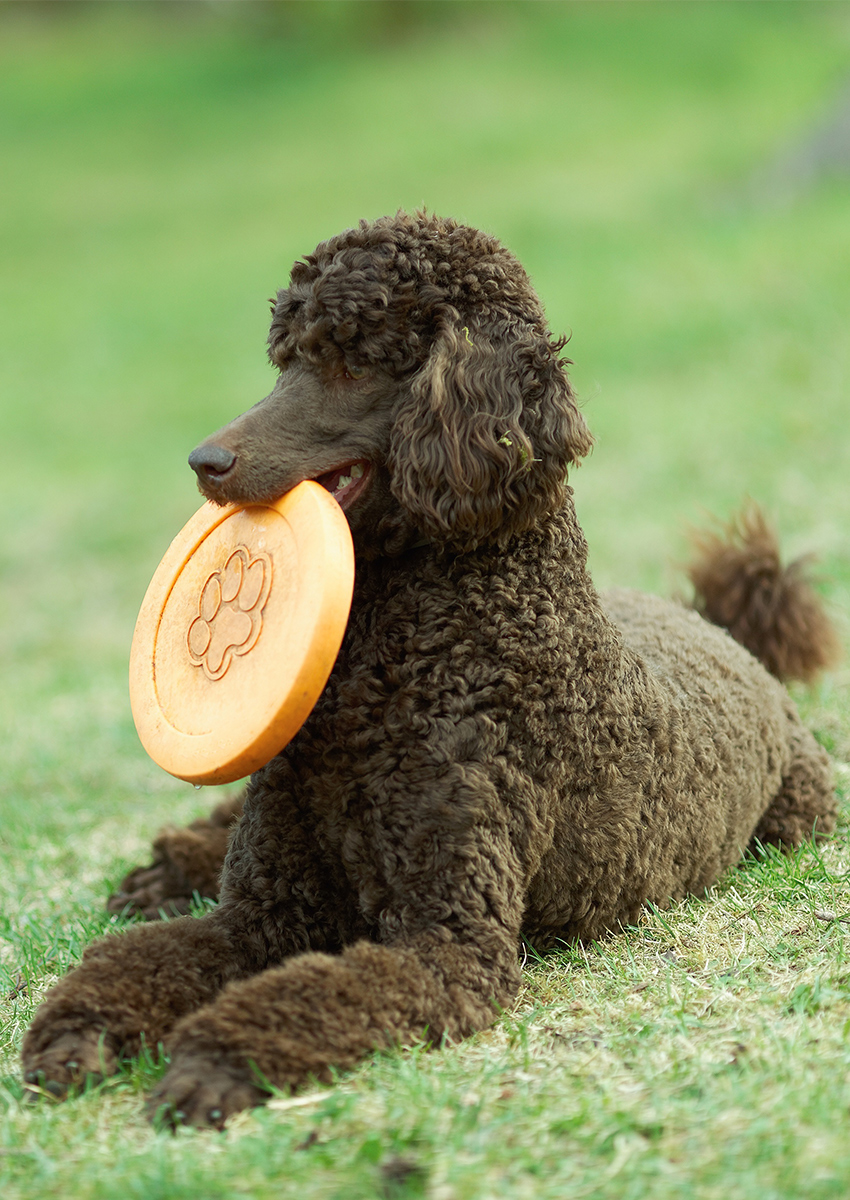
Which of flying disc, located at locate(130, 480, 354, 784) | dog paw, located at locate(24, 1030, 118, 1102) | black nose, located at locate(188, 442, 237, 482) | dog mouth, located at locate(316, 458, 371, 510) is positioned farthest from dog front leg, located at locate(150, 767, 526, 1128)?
black nose, located at locate(188, 442, 237, 482)

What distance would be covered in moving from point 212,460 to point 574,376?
34.3 ft

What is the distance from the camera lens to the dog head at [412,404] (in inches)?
120

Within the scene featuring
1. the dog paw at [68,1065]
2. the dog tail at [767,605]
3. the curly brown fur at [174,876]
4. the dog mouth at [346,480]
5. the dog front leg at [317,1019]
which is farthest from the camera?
the dog tail at [767,605]

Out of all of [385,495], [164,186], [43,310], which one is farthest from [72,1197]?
[164,186]

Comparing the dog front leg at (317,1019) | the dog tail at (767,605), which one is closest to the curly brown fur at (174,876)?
the dog front leg at (317,1019)

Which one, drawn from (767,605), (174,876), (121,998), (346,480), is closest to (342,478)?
(346,480)

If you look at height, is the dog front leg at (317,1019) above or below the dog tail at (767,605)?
below

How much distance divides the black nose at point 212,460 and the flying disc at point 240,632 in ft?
0.57

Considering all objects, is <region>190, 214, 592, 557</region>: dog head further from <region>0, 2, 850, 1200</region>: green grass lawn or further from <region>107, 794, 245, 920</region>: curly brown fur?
<region>107, 794, 245, 920</region>: curly brown fur

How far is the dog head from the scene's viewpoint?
3.04 meters

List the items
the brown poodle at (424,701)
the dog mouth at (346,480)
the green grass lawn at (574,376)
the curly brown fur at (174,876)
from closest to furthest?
the green grass lawn at (574,376) → the brown poodle at (424,701) → the dog mouth at (346,480) → the curly brown fur at (174,876)

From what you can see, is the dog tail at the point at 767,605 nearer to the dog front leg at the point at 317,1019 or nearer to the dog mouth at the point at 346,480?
the dog mouth at the point at 346,480

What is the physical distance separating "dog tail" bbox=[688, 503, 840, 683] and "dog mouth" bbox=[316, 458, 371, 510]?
2.29 meters

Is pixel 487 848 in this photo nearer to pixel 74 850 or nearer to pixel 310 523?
pixel 310 523
